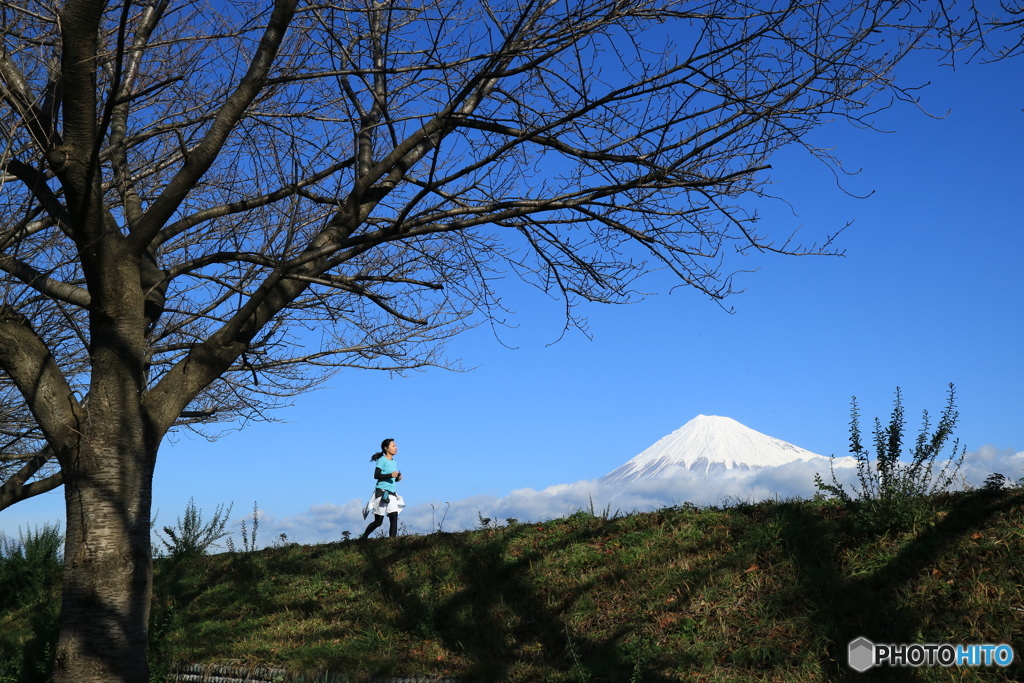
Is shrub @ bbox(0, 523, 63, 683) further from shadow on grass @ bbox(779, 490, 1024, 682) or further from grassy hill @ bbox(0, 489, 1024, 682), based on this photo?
shadow on grass @ bbox(779, 490, 1024, 682)

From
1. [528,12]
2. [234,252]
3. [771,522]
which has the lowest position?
[771,522]

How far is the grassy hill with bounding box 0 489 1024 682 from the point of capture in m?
6.24

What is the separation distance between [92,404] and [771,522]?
6.31m

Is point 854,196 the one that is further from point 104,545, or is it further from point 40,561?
point 40,561

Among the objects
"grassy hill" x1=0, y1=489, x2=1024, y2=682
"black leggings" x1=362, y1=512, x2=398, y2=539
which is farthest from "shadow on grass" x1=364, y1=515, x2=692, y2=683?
"black leggings" x1=362, y1=512, x2=398, y2=539

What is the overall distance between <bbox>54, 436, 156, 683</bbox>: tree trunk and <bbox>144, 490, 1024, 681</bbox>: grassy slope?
6.14 feet

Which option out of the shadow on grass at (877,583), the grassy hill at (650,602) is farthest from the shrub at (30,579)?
the shadow on grass at (877,583)

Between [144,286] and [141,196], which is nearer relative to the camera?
[144,286]

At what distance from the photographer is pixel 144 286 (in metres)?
7.53

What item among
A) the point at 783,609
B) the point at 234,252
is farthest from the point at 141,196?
the point at 783,609

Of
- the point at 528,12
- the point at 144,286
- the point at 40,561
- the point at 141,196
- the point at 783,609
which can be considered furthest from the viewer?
the point at 40,561

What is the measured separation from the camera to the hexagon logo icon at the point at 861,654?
5980mm

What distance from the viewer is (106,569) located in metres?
6.11

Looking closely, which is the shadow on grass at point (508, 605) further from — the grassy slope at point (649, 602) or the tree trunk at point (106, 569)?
the tree trunk at point (106, 569)
